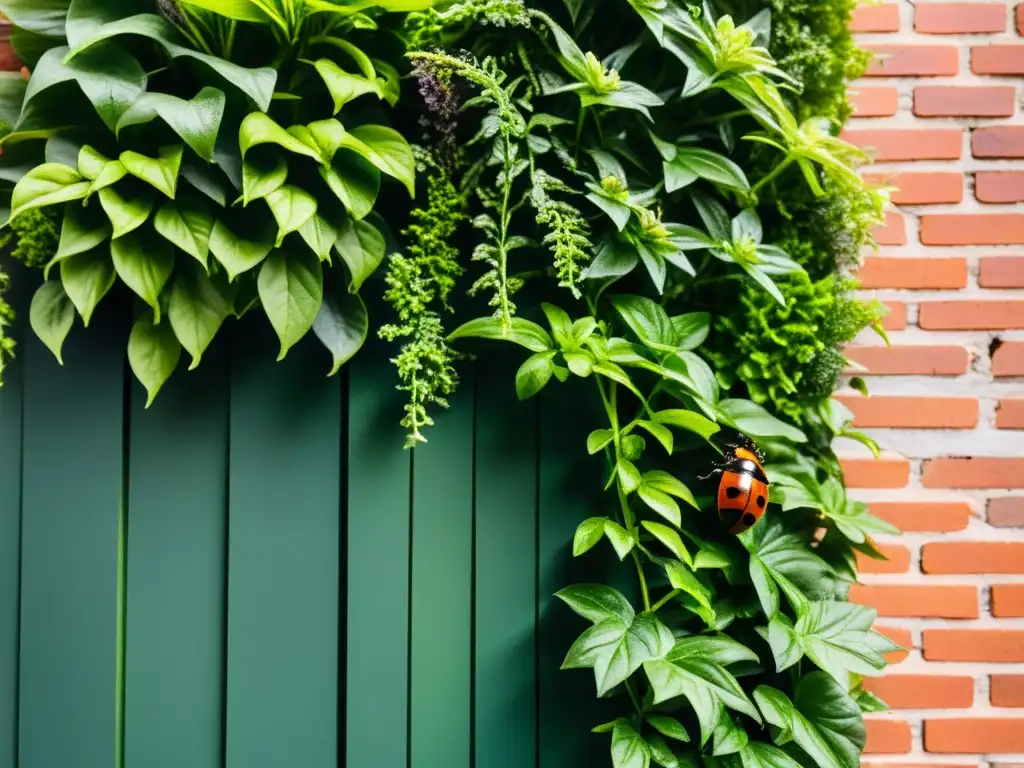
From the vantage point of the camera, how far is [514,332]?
1.06 meters

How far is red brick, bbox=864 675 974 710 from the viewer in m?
1.28

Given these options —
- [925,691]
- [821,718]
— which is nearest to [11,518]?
[821,718]

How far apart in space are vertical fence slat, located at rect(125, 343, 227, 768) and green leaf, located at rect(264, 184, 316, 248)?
284 mm

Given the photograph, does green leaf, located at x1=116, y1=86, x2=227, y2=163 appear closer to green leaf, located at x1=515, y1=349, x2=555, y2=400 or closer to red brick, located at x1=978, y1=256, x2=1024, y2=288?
green leaf, located at x1=515, y1=349, x2=555, y2=400

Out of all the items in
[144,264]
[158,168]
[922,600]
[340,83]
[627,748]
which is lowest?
[627,748]

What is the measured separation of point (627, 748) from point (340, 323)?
0.76 metres

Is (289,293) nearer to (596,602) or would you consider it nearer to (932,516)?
(596,602)

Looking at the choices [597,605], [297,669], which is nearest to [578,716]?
[597,605]

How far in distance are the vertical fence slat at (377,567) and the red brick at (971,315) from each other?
100cm

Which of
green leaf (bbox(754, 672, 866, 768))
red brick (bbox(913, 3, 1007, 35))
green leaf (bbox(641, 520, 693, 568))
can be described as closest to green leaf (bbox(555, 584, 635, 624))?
green leaf (bbox(641, 520, 693, 568))

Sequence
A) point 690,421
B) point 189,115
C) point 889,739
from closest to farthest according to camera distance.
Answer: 1. point 189,115
2. point 690,421
3. point 889,739

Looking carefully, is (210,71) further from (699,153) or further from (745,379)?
(745,379)

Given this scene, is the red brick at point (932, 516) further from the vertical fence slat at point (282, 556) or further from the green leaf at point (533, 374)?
the vertical fence slat at point (282, 556)

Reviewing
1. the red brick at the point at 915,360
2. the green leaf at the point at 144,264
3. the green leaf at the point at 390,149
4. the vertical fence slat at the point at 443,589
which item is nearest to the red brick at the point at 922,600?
the red brick at the point at 915,360
